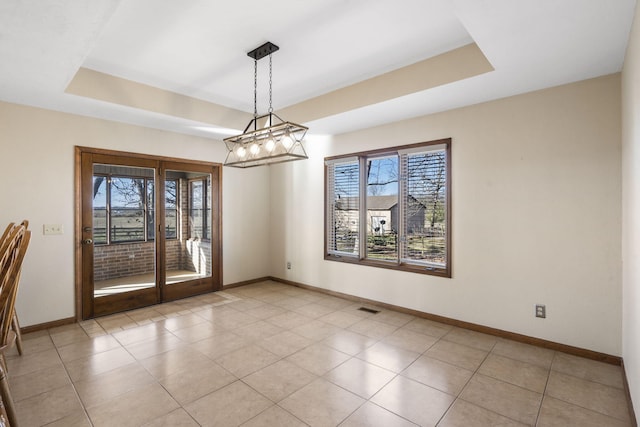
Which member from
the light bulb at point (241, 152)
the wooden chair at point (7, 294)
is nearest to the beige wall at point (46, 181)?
the light bulb at point (241, 152)

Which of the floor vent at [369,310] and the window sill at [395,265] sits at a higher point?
the window sill at [395,265]

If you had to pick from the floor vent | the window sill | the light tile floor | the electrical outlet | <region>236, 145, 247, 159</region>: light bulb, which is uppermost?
<region>236, 145, 247, 159</region>: light bulb

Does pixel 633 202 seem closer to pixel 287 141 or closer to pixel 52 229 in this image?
pixel 287 141

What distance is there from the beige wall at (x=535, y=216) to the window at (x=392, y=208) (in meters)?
0.15

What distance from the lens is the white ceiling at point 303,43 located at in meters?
1.95

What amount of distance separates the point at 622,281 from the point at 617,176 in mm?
894

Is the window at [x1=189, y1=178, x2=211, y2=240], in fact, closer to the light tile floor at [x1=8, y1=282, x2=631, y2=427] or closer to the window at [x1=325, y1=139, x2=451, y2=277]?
the light tile floor at [x1=8, y1=282, x2=631, y2=427]

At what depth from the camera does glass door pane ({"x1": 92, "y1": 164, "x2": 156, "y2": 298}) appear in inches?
157

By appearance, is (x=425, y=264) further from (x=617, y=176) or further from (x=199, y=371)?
(x=199, y=371)

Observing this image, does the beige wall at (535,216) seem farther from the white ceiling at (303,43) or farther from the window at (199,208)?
the window at (199,208)

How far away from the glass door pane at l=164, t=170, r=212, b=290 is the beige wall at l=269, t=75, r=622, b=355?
2.98m

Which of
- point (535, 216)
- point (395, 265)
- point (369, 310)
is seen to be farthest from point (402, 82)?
point (369, 310)

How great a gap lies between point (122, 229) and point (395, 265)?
3678mm

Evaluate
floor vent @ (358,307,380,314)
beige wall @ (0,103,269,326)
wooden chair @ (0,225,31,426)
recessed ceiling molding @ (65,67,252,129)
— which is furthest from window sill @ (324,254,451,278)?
wooden chair @ (0,225,31,426)
